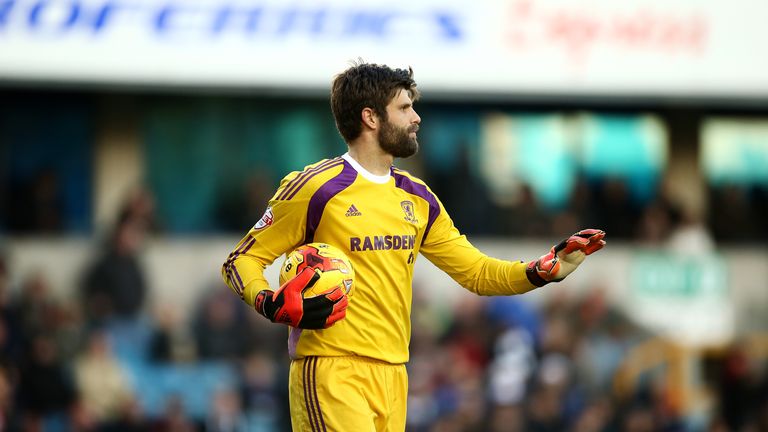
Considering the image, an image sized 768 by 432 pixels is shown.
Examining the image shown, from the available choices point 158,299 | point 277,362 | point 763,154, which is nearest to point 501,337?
point 277,362

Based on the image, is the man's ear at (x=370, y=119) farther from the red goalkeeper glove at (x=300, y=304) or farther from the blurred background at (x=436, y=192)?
the blurred background at (x=436, y=192)

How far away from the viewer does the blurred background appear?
14.2 m

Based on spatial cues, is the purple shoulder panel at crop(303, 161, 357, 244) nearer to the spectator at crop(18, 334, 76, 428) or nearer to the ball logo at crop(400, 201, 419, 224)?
the ball logo at crop(400, 201, 419, 224)

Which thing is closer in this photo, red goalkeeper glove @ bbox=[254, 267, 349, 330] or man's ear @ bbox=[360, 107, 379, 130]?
red goalkeeper glove @ bbox=[254, 267, 349, 330]

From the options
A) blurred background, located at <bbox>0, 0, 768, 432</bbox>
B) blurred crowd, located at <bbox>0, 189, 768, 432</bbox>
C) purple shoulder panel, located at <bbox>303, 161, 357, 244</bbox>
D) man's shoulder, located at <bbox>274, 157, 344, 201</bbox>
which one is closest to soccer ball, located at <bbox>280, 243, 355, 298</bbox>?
purple shoulder panel, located at <bbox>303, 161, 357, 244</bbox>

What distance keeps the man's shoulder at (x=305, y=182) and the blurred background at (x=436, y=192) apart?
8290mm

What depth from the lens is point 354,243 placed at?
574 centimetres

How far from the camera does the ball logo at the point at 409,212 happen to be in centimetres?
590

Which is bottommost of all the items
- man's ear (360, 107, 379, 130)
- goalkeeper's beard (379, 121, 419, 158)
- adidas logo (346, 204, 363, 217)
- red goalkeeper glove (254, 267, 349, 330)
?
red goalkeeper glove (254, 267, 349, 330)

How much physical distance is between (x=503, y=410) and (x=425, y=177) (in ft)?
12.5

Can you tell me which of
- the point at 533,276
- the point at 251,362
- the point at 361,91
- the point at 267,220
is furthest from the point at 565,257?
the point at 251,362

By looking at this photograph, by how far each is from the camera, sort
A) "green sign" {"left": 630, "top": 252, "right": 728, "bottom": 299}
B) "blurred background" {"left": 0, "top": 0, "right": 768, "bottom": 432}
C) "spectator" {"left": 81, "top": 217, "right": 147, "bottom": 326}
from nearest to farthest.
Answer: "blurred background" {"left": 0, "top": 0, "right": 768, "bottom": 432}, "spectator" {"left": 81, "top": 217, "right": 147, "bottom": 326}, "green sign" {"left": 630, "top": 252, "right": 728, "bottom": 299}

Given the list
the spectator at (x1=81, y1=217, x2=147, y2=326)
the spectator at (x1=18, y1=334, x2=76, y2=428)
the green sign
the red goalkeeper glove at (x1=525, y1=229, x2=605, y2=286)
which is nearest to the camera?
the red goalkeeper glove at (x1=525, y1=229, x2=605, y2=286)

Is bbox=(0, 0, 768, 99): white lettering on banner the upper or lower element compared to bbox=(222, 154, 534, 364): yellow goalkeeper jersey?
upper
